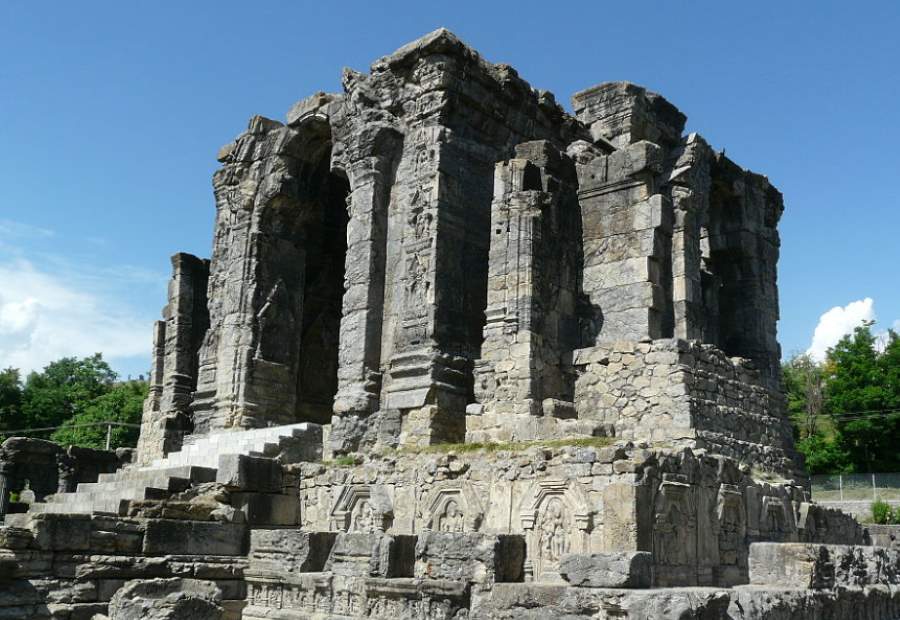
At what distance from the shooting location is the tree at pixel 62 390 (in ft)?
137

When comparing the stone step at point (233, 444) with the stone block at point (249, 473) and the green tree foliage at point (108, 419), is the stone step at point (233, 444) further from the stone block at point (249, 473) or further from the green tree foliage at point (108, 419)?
the green tree foliage at point (108, 419)

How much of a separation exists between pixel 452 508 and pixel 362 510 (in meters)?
1.68

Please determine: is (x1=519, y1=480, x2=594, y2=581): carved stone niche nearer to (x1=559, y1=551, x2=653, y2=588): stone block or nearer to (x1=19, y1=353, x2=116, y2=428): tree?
(x1=559, y1=551, x2=653, y2=588): stone block

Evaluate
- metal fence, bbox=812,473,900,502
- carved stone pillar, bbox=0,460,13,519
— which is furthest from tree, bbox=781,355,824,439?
carved stone pillar, bbox=0,460,13,519

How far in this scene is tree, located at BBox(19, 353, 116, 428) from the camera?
4181 centimetres

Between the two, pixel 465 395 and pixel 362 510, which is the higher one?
pixel 465 395

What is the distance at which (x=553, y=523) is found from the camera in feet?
34.0

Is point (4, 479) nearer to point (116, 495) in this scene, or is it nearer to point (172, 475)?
point (116, 495)

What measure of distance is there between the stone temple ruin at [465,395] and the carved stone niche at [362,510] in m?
0.04

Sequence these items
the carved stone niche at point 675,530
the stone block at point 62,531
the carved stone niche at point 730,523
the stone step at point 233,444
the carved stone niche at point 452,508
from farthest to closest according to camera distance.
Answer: the stone step at point 233,444 < the carved stone niche at point 452,508 < the carved stone niche at point 730,523 < the stone block at point 62,531 < the carved stone niche at point 675,530

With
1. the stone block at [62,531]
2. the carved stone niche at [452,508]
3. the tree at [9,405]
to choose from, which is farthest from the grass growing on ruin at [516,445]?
the tree at [9,405]

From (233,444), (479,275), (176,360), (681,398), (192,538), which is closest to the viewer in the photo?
(192,538)

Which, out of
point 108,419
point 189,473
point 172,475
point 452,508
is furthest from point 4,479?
point 108,419

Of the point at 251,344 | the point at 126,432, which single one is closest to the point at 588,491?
the point at 251,344
